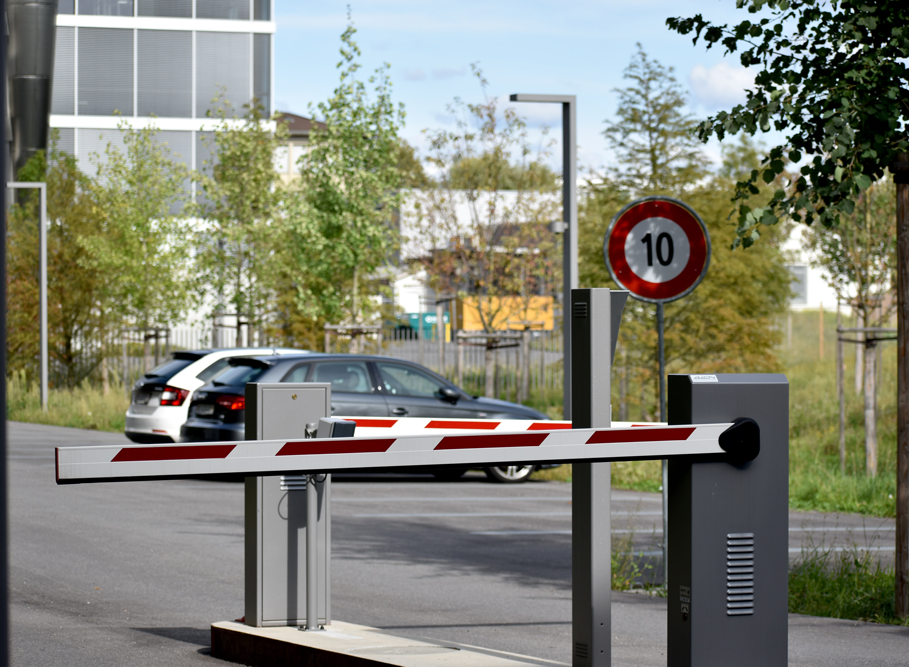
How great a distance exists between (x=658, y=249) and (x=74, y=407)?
1951 cm

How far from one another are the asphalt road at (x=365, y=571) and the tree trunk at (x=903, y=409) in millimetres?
307

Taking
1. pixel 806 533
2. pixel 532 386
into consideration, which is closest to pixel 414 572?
pixel 806 533

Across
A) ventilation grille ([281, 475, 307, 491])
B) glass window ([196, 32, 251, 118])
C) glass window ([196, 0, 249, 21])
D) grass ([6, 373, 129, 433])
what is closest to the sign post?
ventilation grille ([281, 475, 307, 491])

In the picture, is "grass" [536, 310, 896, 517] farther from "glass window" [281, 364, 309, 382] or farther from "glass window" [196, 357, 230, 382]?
"glass window" [196, 357, 230, 382]

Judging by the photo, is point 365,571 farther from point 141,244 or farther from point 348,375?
point 141,244

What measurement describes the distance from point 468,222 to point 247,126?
5877 mm

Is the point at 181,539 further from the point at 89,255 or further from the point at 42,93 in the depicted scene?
the point at 42,93

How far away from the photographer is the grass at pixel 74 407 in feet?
78.2

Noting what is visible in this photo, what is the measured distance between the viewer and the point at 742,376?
12.0 ft

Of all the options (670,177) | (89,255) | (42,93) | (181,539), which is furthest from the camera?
(42,93)

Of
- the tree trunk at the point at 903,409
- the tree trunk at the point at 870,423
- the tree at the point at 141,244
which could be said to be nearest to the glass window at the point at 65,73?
the tree at the point at 141,244

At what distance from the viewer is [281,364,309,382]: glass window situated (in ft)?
47.6

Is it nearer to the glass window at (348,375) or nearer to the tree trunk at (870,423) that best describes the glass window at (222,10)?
the glass window at (348,375)

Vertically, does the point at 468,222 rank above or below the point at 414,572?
above
